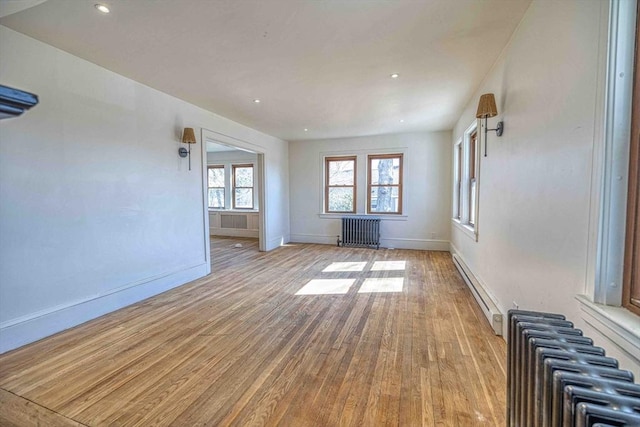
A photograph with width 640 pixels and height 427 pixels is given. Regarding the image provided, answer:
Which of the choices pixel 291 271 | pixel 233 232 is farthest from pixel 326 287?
pixel 233 232

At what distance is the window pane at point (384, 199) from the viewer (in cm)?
675

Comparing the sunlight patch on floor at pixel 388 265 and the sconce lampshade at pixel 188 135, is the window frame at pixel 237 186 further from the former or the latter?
the sunlight patch on floor at pixel 388 265

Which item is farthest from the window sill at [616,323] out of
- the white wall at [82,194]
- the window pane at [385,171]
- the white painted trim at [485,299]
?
the window pane at [385,171]

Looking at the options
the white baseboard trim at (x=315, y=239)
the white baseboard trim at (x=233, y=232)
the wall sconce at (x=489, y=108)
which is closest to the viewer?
the wall sconce at (x=489, y=108)

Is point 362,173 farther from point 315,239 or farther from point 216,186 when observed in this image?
point 216,186

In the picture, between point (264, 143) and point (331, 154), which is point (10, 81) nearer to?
point (264, 143)

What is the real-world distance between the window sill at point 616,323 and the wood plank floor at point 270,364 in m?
0.79

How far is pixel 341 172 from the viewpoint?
281 inches

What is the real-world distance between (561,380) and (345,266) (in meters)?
4.30

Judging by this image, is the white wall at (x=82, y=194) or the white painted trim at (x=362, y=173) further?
the white painted trim at (x=362, y=173)

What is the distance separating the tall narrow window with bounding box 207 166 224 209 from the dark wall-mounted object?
8.49m

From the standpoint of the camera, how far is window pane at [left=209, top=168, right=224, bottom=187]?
8.77m

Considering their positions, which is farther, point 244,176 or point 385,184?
point 244,176

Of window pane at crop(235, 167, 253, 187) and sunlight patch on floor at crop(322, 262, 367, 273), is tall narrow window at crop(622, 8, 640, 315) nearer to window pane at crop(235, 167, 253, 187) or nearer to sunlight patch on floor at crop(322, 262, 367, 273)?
sunlight patch on floor at crop(322, 262, 367, 273)
